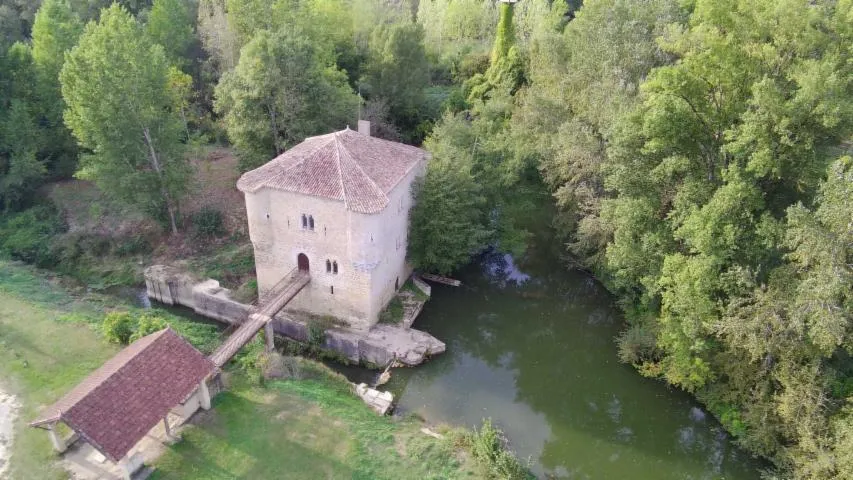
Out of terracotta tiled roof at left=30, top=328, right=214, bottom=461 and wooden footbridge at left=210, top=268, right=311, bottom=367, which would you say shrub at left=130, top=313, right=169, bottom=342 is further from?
wooden footbridge at left=210, top=268, right=311, bottom=367

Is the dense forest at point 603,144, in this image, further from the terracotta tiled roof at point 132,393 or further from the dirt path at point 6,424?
the dirt path at point 6,424

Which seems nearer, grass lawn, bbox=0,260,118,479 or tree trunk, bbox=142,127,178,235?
grass lawn, bbox=0,260,118,479

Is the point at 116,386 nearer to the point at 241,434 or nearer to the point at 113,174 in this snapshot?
the point at 241,434

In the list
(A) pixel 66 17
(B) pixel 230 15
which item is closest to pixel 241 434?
(B) pixel 230 15

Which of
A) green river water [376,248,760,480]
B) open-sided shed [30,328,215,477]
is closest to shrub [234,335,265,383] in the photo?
open-sided shed [30,328,215,477]

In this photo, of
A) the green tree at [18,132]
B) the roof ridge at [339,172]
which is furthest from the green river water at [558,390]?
the green tree at [18,132]

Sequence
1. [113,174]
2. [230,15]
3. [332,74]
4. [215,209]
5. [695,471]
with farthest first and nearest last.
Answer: [230,15], [332,74], [215,209], [113,174], [695,471]
